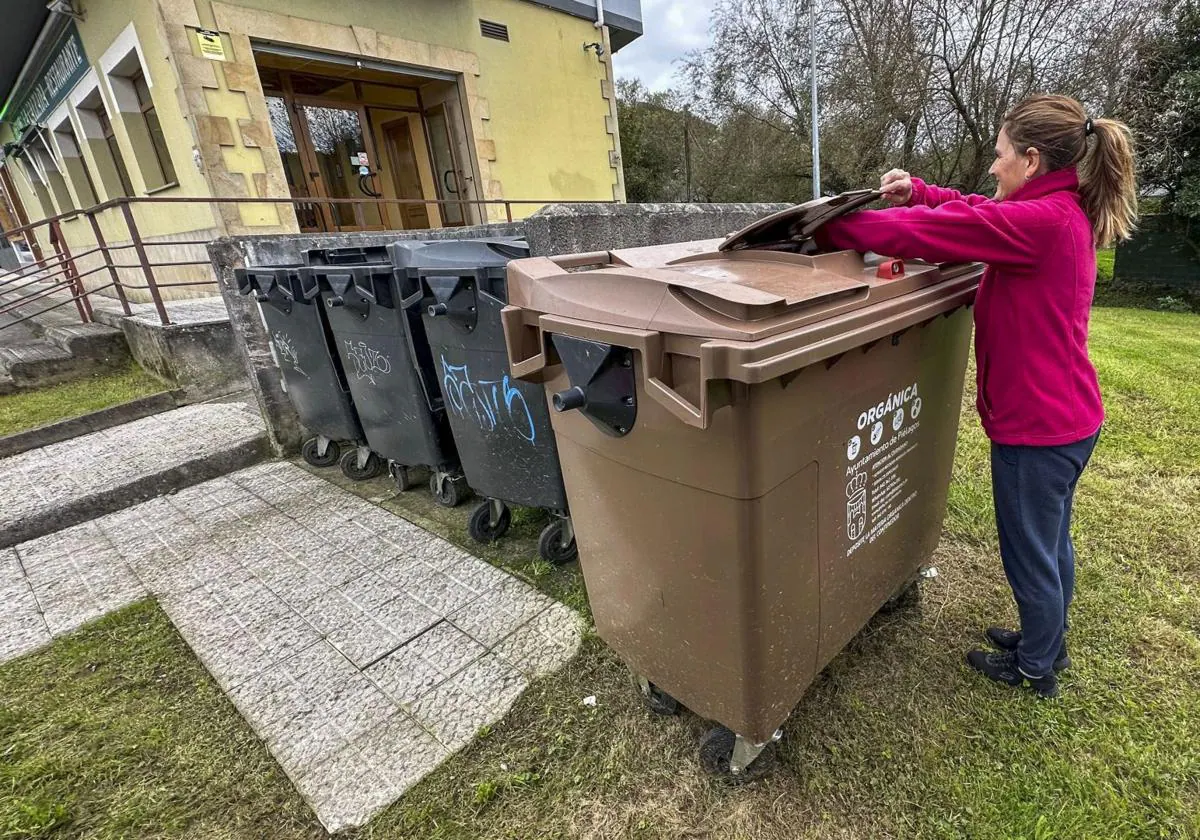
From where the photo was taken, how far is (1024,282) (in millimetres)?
1456

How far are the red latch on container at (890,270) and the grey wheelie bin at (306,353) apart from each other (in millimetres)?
2881

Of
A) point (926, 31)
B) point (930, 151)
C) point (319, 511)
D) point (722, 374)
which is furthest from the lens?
point (930, 151)

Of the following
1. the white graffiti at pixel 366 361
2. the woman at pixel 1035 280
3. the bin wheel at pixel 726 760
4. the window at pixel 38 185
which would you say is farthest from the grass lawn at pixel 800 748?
the window at pixel 38 185

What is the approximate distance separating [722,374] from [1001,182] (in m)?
1.19

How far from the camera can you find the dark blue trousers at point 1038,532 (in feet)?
5.13

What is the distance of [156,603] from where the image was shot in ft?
8.71

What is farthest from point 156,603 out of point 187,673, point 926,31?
point 926,31

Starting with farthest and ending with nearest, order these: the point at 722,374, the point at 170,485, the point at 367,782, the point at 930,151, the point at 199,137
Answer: the point at 930,151 → the point at 199,137 → the point at 170,485 → the point at 367,782 → the point at 722,374

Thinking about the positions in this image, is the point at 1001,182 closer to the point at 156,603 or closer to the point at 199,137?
the point at 156,603

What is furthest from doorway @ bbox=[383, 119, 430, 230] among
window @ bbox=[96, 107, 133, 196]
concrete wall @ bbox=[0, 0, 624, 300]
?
window @ bbox=[96, 107, 133, 196]

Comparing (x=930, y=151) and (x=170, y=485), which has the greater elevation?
(x=930, y=151)

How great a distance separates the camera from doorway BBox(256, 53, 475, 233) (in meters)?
9.59

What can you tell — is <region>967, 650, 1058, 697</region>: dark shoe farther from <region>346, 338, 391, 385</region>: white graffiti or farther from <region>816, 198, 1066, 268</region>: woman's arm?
<region>346, 338, 391, 385</region>: white graffiti

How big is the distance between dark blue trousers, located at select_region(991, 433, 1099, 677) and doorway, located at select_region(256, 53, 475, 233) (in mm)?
9595
